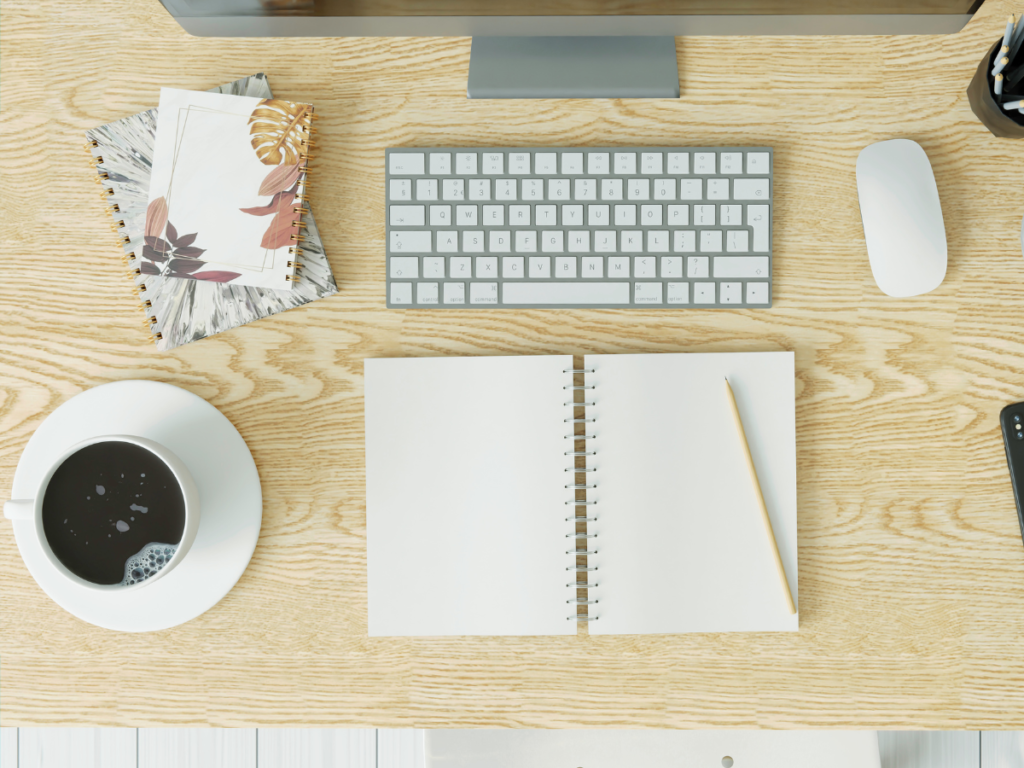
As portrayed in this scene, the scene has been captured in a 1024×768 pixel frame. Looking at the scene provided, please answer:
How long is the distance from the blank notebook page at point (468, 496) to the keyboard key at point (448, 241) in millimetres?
114

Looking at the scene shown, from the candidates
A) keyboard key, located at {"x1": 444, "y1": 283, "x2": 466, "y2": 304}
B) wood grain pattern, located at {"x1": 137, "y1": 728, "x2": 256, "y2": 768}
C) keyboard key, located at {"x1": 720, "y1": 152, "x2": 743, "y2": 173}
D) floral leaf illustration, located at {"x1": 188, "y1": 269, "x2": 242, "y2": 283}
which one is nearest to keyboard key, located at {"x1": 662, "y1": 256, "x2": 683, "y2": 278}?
keyboard key, located at {"x1": 720, "y1": 152, "x2": 743, "y2": 173}

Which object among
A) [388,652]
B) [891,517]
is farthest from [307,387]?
[891,517]

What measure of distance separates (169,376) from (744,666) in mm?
673

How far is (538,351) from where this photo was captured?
27.5 inches

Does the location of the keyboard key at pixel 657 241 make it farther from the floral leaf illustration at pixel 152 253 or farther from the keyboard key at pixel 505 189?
the floral leaf illustration at pixel 152 253

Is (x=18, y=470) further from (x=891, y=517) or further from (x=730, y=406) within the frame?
(x=891, y=517)

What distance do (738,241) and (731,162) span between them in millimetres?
81

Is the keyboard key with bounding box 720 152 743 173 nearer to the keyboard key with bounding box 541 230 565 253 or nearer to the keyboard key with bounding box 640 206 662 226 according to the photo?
the keyboard key with bounding box 640 206 662 226

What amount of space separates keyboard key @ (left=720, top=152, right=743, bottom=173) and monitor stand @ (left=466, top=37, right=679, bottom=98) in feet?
0.28

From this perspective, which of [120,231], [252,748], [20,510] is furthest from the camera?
[252,748]

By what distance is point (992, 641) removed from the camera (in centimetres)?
67

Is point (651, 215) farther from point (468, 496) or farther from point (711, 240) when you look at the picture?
point (468, 496)

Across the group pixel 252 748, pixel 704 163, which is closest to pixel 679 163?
pixel 704 163

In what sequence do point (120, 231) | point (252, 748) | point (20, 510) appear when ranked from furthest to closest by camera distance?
point (252, 748)
point (120, 231)
point (20, 510)
